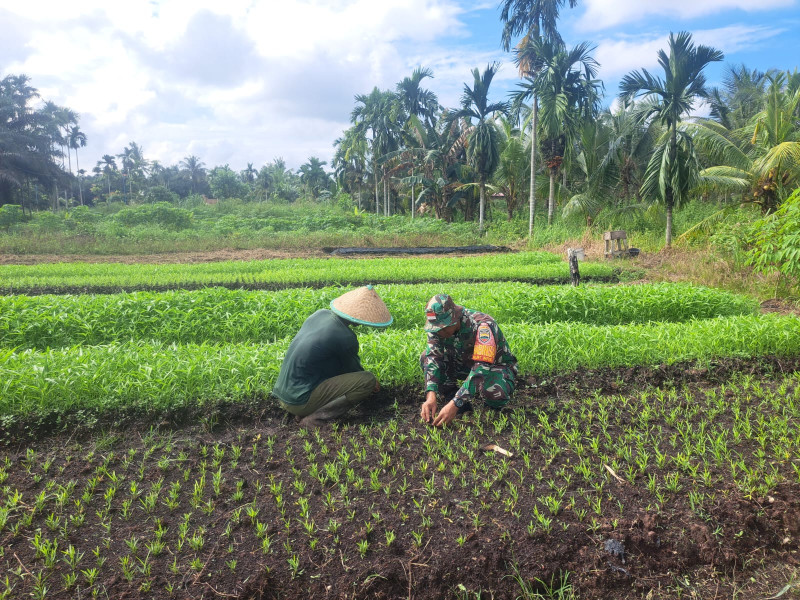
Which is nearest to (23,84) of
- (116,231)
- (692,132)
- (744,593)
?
(116,231)

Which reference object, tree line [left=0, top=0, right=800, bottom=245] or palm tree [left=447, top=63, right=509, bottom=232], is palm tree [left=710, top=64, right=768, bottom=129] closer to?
tree line [left=0, top=0, right=800, bottom=245]

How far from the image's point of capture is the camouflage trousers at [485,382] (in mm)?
3648

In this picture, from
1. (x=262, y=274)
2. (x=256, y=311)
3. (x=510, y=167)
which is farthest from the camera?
(x=510, y=167)

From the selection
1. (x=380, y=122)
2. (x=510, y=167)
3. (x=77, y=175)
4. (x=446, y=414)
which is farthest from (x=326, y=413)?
(x=77, y=175)

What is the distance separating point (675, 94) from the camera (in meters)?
15.1

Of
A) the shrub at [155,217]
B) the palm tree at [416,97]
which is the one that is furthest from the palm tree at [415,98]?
the shrub at [155,217]

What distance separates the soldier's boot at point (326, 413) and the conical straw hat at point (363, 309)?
2.34 ft

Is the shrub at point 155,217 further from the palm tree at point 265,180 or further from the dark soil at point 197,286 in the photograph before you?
the palm tree at point 265,180

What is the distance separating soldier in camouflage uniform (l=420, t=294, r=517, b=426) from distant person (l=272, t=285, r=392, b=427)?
420mm

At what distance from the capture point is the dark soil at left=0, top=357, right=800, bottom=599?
2.39 m

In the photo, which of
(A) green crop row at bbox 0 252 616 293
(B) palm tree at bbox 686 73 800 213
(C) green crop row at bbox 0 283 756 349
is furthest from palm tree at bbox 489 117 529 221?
(C) green crop row at bbox 0 283 756 349

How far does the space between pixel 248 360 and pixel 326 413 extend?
1210 millimetres

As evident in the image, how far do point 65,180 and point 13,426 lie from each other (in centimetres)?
4629

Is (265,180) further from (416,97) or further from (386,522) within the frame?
(386,522)
